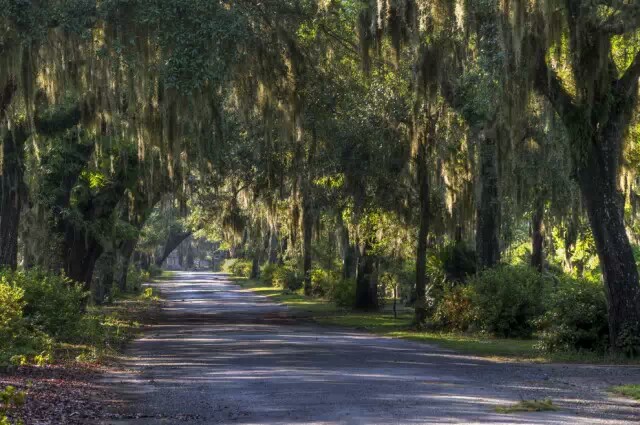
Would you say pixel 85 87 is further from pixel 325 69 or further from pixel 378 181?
pixel 378 181

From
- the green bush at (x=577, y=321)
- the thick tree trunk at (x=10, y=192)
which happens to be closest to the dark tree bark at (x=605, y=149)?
the green bush at (x=577, y=321)

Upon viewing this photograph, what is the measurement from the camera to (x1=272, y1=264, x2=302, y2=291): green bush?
61.4 m

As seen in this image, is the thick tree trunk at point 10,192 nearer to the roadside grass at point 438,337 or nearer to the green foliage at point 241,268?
the roadside grass at point 438,337

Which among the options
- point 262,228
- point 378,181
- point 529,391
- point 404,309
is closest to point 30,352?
point 529,391

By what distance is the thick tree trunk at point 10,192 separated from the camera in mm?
24266

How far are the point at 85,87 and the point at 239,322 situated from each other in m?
13.0

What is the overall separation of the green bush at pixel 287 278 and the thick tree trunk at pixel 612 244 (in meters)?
41.8

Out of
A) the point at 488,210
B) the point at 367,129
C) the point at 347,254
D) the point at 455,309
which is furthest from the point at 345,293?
the point at 488,210

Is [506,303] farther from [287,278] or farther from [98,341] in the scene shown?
[287,278]

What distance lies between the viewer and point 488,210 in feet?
92.8

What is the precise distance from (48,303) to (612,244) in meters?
11.0

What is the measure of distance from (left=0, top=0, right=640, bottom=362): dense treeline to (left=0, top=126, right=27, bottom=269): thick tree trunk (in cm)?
6

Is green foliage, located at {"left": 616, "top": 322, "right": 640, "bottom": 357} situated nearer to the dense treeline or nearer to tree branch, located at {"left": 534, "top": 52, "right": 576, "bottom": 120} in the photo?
the dense treeline

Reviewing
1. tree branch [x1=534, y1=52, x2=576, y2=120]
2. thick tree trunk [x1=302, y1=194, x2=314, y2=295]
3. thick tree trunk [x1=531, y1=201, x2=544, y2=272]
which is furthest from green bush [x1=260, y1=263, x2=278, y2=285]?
tree branch [x1=534, y1=52, x2=576, y2=120]
